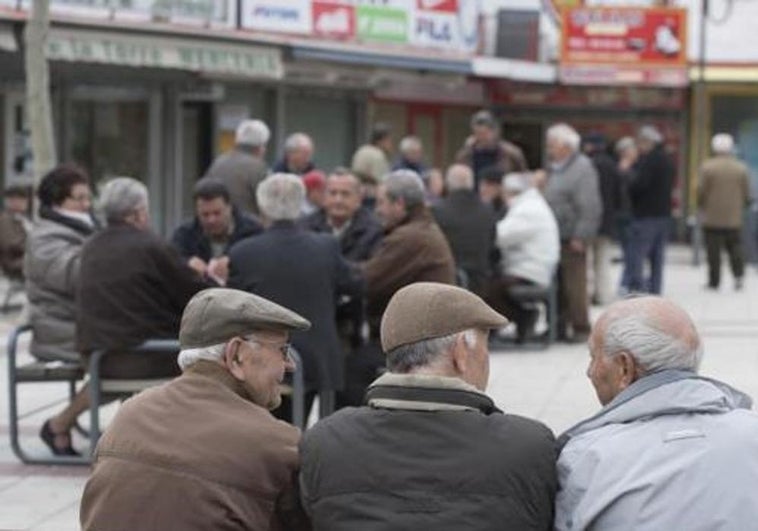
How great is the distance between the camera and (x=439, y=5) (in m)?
24.5

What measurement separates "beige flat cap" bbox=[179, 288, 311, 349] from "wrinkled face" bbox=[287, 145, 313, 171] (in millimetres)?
9774

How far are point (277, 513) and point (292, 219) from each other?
465 cm

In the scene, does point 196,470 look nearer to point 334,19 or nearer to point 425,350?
point 425,350

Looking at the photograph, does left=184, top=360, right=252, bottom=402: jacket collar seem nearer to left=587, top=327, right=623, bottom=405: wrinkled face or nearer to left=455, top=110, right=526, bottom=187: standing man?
left=587, top=327, right=623, bottom=405: wrinkled face

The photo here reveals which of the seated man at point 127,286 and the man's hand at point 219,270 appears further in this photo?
the man's hand at point 219,270

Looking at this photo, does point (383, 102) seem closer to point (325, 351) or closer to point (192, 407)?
point (325, 351)

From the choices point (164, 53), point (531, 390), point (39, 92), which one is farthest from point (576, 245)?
point (164, 53)

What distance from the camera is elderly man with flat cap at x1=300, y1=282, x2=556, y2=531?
4.00m

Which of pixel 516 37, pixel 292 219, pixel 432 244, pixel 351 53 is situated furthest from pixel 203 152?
pixel 292 219

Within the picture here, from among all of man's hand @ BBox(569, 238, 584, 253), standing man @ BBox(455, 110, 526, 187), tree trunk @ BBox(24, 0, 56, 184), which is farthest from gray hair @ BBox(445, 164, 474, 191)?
tree trunk @ BBox(24, 0, 56, 184)

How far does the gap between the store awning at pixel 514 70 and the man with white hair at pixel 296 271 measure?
17.4 m

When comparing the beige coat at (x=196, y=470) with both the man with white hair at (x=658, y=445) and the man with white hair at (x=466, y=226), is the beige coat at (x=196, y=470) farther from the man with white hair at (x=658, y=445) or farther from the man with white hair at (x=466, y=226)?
the man with white hair at (x=466, y=226)

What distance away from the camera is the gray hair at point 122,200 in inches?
351

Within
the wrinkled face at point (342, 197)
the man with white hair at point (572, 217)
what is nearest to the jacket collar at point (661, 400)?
the wrinkled face at point (342, 197)
